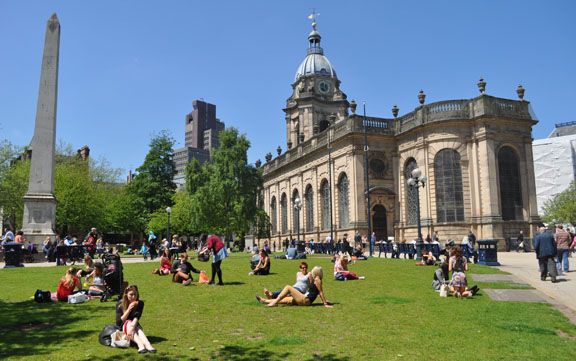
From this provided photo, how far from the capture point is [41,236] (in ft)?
78.9

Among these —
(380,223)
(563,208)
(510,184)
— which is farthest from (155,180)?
(563,208)

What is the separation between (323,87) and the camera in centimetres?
6044

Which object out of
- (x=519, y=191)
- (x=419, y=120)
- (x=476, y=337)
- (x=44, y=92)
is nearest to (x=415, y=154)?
(x=419, y=120)

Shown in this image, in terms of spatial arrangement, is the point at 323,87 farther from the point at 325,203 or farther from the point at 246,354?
the point at 246,354

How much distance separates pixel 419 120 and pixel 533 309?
2907cm

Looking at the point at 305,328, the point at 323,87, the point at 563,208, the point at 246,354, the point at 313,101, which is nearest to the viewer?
the point at 246,354

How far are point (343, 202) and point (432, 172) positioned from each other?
30.6 feet

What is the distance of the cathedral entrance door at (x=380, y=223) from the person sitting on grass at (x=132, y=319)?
34.1 metres

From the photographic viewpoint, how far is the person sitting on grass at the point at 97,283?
35.9 ft

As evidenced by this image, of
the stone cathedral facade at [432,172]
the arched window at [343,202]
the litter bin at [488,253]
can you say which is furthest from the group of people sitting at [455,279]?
the arched window at [343,202]

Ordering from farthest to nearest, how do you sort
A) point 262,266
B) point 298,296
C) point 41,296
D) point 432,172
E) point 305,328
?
point 432,172 → point 262,266 → point 41,296 → point 298,296 → point 305,328

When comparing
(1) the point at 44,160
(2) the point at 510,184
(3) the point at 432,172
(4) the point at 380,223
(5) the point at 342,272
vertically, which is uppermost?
(3) the point at 432,172

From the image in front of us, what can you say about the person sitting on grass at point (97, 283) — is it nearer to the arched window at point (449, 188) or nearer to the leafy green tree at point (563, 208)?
the arched window at point (449, 188)

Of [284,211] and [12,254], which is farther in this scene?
[284,211]
